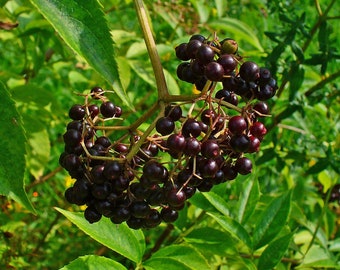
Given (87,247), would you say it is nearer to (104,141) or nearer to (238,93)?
(104,141)

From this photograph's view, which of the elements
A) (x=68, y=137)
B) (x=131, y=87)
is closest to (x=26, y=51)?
(x=131, y=87)

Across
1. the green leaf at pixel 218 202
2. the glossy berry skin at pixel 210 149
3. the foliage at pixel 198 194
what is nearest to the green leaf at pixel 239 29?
the foliage at pixel 198 194

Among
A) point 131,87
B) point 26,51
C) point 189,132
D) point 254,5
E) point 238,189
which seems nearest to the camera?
point 189,132

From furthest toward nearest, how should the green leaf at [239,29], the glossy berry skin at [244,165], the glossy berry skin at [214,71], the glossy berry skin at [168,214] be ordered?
the green leaf at [239,29] → the glossy berry skin at [168,214] → the glossy berry skin at [244,165] → the glossy berry skin at [214,71]

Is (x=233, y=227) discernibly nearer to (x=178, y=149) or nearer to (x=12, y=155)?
(x=178, y=149)

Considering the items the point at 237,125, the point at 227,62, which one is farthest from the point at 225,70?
the point at 237,125

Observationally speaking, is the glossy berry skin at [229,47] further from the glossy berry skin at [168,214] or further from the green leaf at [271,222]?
the green leaf at [271,222]

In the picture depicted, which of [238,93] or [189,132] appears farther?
[238,93]
